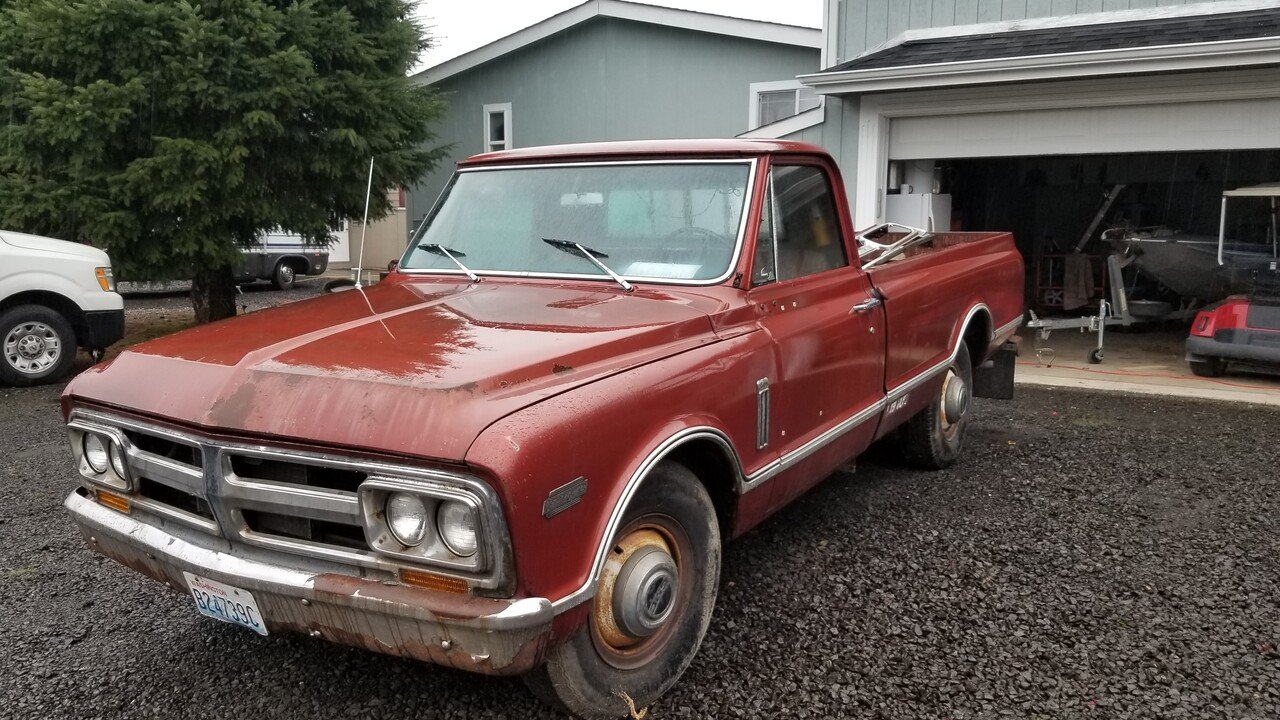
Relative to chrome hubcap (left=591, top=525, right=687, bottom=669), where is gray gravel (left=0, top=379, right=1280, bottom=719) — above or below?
below

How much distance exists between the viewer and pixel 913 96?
368 inches

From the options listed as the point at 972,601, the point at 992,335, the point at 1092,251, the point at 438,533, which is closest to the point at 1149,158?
the point at 1092,251

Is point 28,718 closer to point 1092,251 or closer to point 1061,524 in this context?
point 1061,524

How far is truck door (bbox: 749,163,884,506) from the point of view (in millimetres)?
3463

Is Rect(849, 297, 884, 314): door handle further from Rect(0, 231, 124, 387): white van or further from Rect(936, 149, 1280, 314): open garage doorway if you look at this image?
Rect(936, 149, 1280, 314): open garage doorway

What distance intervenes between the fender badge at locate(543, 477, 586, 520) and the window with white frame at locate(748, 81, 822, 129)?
1163 centimetres

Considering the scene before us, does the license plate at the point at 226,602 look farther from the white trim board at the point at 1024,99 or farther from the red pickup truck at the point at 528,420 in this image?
the white trim board at the point at 1024,99

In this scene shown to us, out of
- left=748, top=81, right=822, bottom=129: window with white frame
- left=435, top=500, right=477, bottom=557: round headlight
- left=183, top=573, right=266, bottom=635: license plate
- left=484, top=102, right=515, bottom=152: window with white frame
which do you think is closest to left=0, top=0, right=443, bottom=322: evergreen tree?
left=484, top=102, right=515, bottom=152: window with white frame

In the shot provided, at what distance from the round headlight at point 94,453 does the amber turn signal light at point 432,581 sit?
1265mm

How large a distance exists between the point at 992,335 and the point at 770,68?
860 cm

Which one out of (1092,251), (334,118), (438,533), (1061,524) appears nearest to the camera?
(438,533)

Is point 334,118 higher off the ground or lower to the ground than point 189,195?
higher

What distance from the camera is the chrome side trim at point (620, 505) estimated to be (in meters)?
2.35

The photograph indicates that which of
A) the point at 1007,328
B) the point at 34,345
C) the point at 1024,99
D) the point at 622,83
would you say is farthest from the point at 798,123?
the point at 34,345
